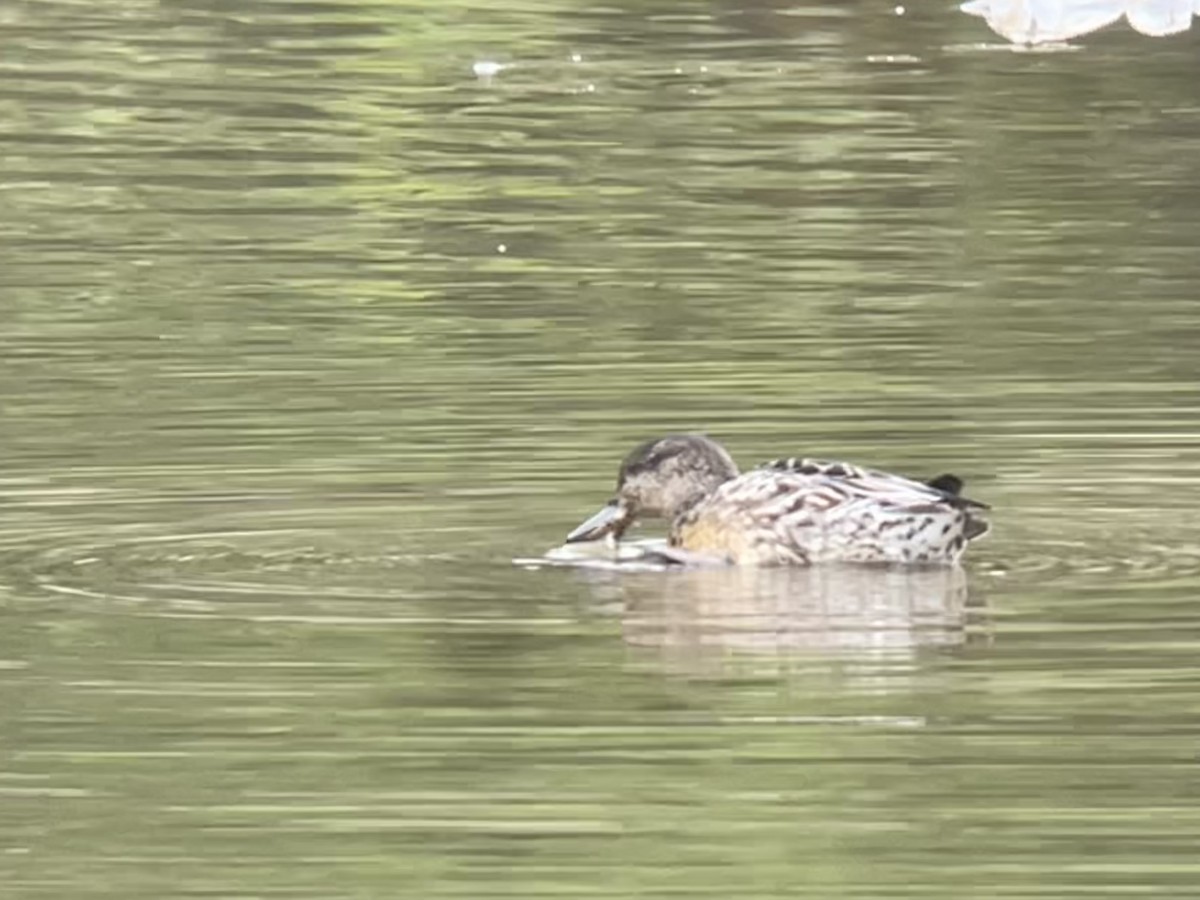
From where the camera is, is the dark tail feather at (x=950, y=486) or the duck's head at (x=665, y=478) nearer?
the dark tail feather at (x=950, y=486)

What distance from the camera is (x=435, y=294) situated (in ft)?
56.3

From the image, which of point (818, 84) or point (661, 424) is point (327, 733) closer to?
point (661, 424)

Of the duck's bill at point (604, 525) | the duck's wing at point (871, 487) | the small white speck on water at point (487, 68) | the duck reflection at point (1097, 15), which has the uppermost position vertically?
the duck reflection at point (1097, 15)

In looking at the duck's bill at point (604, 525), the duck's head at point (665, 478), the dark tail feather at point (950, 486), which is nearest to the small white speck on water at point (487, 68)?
the duck's head at point (665, 478)

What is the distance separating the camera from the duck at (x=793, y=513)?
11516 millimetres

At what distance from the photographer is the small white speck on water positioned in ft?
82.6

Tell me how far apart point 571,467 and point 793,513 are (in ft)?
4.41

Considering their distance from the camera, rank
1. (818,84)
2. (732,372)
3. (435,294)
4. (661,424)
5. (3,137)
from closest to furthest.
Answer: (661,424)
(732,372)
(435,294)
(3,137)
(818,84)

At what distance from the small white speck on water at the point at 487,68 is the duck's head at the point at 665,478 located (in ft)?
42.0

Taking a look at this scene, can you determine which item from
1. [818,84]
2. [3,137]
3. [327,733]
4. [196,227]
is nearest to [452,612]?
[327,733]

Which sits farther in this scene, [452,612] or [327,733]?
[452,612]

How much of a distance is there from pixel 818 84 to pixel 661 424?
10.9 meters

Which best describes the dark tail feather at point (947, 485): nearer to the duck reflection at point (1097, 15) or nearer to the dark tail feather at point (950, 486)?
the dark tail feather at point (950, 486)

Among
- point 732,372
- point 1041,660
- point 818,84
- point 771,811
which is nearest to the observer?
point 771,811
